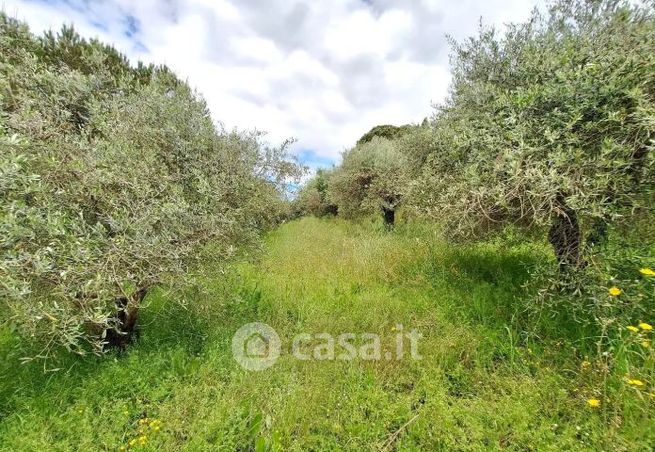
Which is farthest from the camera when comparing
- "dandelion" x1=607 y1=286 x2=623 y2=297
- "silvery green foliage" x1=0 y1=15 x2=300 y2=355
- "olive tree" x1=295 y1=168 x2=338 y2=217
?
"olive tree" x1=295 y1=168 x2=338 y2=217

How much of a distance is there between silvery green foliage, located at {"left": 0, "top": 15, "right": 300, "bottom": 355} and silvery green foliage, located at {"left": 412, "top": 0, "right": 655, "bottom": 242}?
3.41 meters

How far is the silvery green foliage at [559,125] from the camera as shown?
2.96 metres

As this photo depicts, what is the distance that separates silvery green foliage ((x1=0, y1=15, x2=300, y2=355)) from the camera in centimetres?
260

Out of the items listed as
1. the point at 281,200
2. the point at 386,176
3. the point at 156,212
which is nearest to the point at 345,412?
the point at 156,212

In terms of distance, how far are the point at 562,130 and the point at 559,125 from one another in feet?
0.49

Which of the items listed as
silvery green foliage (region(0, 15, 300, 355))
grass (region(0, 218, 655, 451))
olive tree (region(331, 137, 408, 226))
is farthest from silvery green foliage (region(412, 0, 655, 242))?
olive tree (region(331, 137, 408, 226))

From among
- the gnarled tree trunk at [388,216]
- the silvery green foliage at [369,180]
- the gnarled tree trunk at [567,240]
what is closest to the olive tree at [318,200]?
the silvery green foliage at [369,180]

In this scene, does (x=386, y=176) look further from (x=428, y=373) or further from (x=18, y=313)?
(x=18, y=313)

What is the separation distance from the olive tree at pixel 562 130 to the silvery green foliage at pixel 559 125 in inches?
0.5

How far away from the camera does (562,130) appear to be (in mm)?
3295

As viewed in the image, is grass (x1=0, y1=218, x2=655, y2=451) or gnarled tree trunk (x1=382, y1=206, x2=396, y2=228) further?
gnarled tree trunk (x1=382, y1=206, x2=396, y2=228)

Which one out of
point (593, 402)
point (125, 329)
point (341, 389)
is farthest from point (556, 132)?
point (125, 329)

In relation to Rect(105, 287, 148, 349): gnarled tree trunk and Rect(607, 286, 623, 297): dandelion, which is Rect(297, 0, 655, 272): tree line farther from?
Rect(105, 287, 148, 349): gnarled tree trunk

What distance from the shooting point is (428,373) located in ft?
10.9
